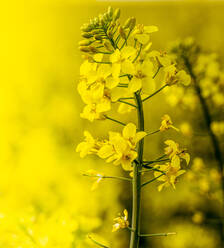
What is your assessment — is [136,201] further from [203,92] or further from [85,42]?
[203,92]

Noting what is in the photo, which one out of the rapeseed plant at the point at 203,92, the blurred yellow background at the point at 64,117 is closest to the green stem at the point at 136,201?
the rapeseed plant at the point at 203,92

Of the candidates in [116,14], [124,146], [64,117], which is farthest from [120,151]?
[64,117]

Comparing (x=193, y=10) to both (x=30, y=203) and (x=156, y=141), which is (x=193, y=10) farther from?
(x=30, y=203)

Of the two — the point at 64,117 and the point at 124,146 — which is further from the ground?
the point at 124,146

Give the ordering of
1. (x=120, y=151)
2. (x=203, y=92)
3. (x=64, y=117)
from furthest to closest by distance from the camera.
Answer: (x=64, y=117), (x=203, y=92), (x=120, y=151)

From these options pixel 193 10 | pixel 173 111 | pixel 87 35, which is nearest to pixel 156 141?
pixel 173 111

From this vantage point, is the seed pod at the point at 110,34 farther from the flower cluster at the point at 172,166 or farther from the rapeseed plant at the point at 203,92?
the rapeseed plant at the point at 203,92

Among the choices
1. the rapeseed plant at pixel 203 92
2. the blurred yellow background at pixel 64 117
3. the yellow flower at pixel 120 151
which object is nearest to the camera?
the yellow flower at pixel 120 151

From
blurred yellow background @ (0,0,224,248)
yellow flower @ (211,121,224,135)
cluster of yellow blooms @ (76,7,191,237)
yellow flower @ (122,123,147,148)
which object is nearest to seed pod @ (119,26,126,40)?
cluster of yellow blooms @ (76,7,191,237)
